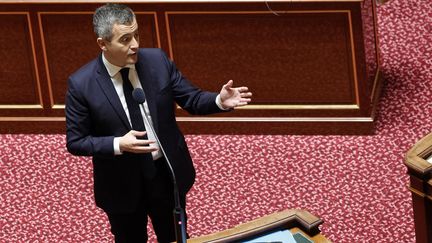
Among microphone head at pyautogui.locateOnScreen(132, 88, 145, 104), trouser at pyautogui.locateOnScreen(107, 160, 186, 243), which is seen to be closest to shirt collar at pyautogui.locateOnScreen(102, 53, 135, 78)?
trouser at pyautogui.locateOnScreen(107, 160, 186, 243)

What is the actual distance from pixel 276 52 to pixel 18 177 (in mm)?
1388

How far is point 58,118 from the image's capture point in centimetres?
550

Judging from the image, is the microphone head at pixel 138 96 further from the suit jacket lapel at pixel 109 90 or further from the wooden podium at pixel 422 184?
the wooden podium at pixel 422 184

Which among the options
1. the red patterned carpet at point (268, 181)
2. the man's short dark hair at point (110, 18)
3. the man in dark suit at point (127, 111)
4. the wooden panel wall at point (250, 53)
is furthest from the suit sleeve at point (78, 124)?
the wooden panel wall at point (250, 53)

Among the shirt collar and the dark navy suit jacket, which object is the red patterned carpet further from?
the shirt collar

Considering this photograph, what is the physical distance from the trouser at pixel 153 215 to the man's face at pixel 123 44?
1.38 ft

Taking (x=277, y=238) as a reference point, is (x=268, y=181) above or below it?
below

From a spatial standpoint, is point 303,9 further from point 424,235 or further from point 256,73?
point 424,235

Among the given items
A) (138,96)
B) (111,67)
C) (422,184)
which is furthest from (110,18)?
(422,184)

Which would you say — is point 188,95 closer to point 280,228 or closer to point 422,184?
point 280,228

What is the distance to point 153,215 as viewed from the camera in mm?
3836

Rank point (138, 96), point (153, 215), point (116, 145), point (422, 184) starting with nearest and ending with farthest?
point (138, 96) → point (116, 145) → point (422, 184) → point (153, 215)

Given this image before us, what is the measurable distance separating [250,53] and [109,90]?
5.97 feet

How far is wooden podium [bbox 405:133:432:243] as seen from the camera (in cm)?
353
